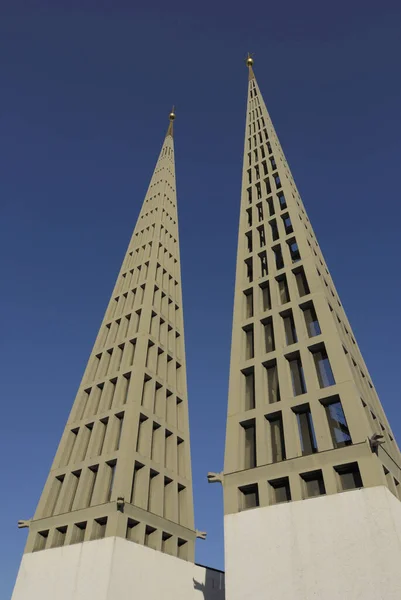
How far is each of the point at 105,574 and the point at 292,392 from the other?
1496 centimetres

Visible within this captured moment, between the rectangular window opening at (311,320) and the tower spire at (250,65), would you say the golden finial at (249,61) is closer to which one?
the tower spire at (250,65)

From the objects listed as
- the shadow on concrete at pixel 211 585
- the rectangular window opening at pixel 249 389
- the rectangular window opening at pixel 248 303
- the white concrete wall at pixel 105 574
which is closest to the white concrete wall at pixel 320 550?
the rectangular window opening at pixel 249 389

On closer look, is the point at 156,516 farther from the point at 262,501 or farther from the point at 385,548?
the point at 385,548

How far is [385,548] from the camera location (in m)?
17.1

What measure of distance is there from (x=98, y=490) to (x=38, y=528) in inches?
216

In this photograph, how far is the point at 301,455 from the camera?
22125mm

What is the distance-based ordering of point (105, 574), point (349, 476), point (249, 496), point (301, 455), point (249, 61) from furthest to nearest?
1. point (249, 61)
2. point (105, 574)
3. point (249, 496)
4. point (301, 455)
5. point (349, 476)

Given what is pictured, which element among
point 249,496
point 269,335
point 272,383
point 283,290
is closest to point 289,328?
point 269,335

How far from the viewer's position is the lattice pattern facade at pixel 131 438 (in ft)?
96.2

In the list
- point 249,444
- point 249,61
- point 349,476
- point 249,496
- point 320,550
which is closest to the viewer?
point 320,550

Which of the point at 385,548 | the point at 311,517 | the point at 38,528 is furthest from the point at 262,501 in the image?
the point at 38,528

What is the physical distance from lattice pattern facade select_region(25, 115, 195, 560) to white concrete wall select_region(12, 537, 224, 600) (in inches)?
32.6

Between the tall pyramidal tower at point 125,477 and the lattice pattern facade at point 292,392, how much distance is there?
8804mm

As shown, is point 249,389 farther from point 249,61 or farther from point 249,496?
point 249,61
